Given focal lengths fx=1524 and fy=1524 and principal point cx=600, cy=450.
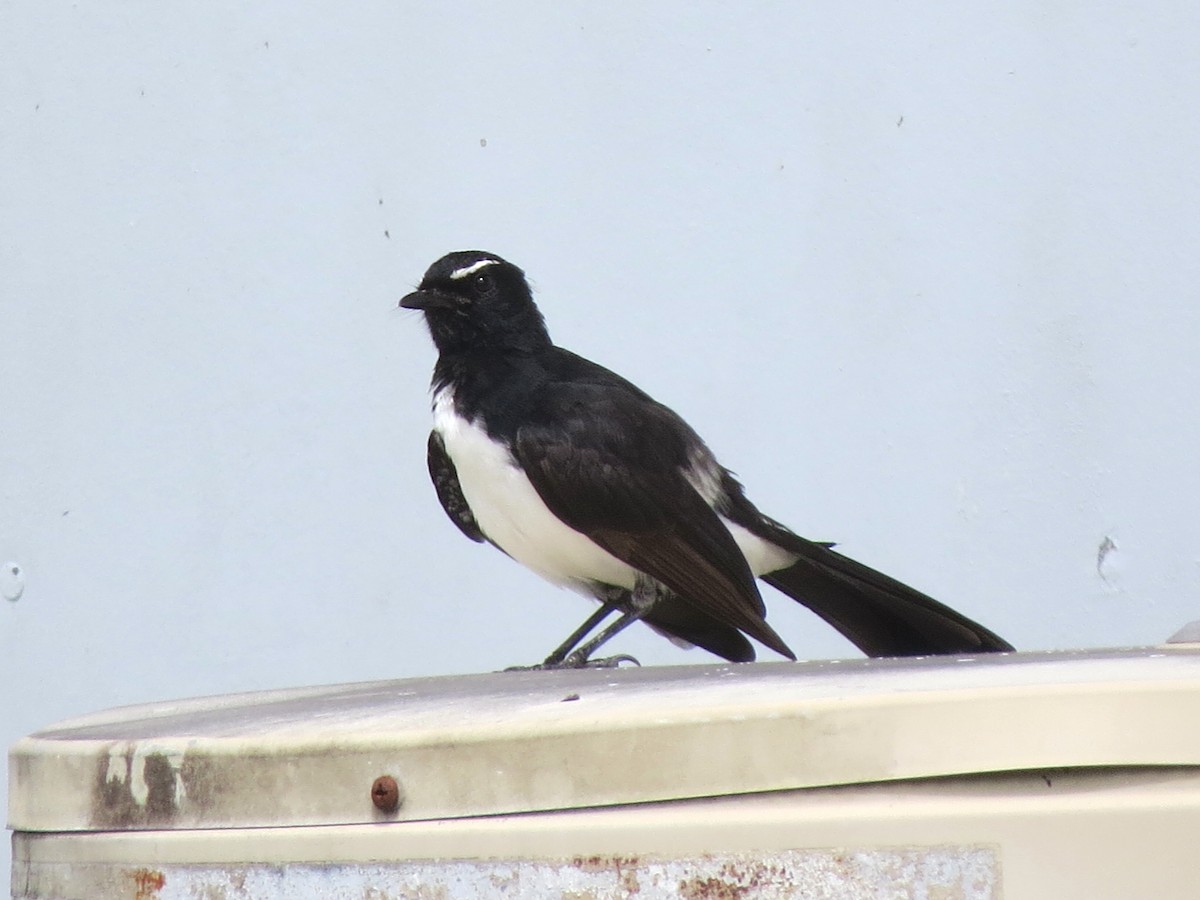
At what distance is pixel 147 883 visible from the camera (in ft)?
3.68

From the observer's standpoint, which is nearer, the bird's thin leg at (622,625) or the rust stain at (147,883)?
the rust stain at (147,883)

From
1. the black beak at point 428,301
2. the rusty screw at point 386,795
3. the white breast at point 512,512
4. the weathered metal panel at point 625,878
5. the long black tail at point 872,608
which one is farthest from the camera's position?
the black beak at point 428,301

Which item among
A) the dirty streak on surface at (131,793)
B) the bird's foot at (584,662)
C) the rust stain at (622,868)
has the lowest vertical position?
the rust stain at (622,868)

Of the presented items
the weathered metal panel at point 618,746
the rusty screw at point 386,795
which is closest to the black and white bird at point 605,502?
the weathered metal panel at point 618,746

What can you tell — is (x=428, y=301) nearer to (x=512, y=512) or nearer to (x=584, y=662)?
(x=512, y=512)

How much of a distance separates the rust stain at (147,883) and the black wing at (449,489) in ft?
4.87

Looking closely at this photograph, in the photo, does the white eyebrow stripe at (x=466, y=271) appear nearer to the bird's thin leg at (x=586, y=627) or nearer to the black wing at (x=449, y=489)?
the black wing at (x=449, y=489)

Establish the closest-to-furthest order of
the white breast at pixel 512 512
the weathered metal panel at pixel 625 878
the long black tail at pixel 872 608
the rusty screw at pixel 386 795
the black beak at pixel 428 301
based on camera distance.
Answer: the weathered metal panel at pixel 625 878 < the rusty screw at pixel 386 795 < the long black tail at pixel 872 608 < the white breast at pixel 512 512 < the black beak at pixel 428 301

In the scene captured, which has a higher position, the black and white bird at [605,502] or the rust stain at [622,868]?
the black and white bird at [605,502]

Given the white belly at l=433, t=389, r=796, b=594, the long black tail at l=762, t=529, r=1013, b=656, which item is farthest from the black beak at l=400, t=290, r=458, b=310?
the long black tail at l=762, t=529, r=1013, b=656

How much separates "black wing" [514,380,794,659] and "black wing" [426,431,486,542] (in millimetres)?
245

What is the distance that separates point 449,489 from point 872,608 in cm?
75

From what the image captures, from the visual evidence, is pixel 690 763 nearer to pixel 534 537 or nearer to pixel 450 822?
pixel 450 822

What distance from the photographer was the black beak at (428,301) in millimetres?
2582
